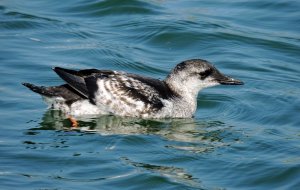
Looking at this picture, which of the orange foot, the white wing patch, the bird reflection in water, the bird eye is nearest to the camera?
the bird reflection in water

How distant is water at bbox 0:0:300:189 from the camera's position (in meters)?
11.9

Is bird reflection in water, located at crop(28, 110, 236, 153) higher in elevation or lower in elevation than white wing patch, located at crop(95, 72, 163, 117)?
lower

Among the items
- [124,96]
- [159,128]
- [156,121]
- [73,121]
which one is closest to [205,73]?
[156,121]

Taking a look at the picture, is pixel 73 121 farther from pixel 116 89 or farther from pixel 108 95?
pixel 116 89

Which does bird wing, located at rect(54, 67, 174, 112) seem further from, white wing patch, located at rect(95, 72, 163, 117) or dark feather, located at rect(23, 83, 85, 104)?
dark feather, located at rect(23, 83, 85, 104)

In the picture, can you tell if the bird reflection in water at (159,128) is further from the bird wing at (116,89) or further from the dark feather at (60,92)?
the dark feather at (60,92)

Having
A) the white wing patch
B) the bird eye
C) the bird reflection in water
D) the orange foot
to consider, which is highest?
the bird eye

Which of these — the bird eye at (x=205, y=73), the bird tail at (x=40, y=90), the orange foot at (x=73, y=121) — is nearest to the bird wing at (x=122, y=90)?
the orange foot at (x=73, y=121)

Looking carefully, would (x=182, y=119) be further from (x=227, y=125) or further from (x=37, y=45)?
(x=37, y=45)

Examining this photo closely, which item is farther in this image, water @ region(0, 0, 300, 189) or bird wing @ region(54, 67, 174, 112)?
bird wing @ region(54, 67, 174, 112)

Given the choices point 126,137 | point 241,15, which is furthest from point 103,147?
point 241,15

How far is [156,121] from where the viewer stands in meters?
14.2

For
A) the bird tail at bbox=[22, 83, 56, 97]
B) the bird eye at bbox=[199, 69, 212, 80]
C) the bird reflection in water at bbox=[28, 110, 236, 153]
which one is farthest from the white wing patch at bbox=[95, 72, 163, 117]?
the bird eye at bbox=[199, 69, 212, 80]

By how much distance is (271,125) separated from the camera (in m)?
14.2
